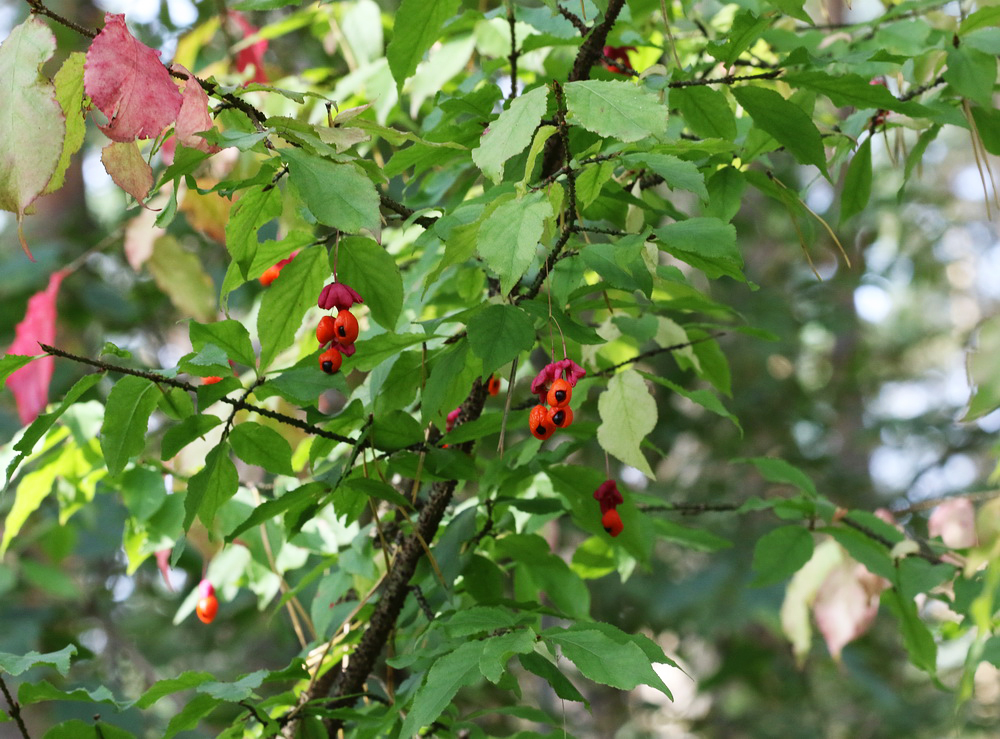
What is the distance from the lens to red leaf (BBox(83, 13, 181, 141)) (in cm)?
69

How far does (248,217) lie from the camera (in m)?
0.86

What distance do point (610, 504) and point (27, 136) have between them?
691 mm

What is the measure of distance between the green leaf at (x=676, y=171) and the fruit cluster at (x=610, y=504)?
0.39 metres

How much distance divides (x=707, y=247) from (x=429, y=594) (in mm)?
617

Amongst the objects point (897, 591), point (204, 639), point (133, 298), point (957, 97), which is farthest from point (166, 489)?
point (204, 639)

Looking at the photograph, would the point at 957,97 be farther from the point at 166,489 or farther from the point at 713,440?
the point at 713,440

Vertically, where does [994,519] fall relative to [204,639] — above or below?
above

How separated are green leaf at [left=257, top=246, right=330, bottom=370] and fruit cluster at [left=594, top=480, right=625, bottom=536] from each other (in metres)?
0.39

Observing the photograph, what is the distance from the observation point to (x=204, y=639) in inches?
146

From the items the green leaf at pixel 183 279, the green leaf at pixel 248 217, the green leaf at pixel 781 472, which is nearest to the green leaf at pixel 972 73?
the green leaf at pixel 781 472

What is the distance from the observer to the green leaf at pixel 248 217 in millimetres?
849

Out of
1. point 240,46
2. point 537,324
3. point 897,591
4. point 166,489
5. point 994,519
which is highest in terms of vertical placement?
point 240,46

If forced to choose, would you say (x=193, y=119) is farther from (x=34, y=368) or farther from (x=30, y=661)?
(x=34, y=368)

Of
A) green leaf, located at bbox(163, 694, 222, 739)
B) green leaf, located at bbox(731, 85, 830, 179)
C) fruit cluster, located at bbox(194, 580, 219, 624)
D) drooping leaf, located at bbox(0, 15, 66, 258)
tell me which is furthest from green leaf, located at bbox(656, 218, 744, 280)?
fruit cluster, located at bbox(194, 580, 219, 624)
